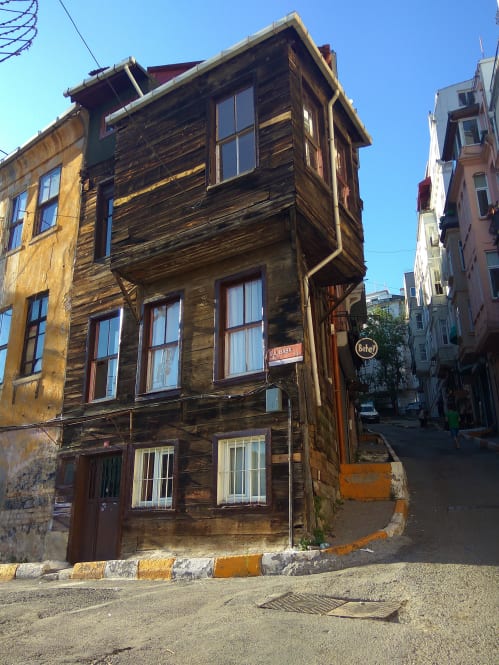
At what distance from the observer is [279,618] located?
5090 millimetres

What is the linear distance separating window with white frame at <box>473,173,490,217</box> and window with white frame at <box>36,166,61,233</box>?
20013 millimetres

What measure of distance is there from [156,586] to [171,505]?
100 inches

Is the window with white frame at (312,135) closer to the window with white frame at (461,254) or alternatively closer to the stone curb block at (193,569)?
the stone curb block at (193,569)

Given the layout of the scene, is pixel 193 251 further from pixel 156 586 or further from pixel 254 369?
pixel 156 586

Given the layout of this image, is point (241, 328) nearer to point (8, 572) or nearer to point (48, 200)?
point (8, 572)

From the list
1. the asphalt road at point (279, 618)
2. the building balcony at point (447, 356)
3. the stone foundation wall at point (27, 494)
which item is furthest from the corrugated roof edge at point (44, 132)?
the building balcony at point (447, 356)

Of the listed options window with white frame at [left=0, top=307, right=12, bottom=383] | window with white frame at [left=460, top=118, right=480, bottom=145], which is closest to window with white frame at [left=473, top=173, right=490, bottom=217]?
window with white frame at [left=460, top=118, right=480, bottom=145]

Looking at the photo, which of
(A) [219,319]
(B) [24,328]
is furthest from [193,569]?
(B) [24,328]

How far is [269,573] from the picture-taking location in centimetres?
776

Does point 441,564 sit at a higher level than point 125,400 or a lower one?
lower

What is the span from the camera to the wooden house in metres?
9.56

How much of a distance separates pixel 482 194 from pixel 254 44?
19.3 meters

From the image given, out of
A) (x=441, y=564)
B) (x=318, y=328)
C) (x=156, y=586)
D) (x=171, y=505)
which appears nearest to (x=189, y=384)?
(x=171, y=505)

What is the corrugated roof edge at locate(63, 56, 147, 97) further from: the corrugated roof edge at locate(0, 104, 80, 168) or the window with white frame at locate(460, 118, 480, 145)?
the window with white frame at locate(460, 118, 480, 145)
